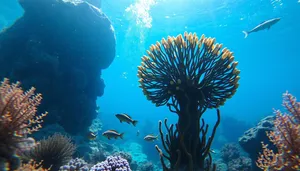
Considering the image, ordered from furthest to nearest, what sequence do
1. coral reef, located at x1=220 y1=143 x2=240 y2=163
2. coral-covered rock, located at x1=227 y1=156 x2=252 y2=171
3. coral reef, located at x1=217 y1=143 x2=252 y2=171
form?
coral reef, located at x1=220 y1=143 x2=240 y2=163 < coral reef, located at x1=217 y1=143 x2=252 y2=171 < coral-covered rock, located at x1=227 y1=156 x2=252 y2=171

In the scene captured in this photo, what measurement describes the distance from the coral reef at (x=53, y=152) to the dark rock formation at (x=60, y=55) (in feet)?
22.5

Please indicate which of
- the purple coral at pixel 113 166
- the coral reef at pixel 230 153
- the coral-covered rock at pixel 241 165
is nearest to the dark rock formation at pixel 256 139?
the coral-covered rock at pixel 241 165

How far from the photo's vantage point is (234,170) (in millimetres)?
10633

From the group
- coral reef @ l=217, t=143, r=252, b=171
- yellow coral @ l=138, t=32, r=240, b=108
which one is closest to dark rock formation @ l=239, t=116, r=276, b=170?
coral reef @ l=217, t=143, r=252, b=171

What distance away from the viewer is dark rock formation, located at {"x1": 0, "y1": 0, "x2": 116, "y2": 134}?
11.8 m

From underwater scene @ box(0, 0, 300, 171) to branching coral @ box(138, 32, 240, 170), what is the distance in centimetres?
2

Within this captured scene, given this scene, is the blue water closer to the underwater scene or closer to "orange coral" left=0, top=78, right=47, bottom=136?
the underwater scene

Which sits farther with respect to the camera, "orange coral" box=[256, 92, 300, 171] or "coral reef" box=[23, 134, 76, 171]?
"coral reef" box=[23, 134, 76, 171]

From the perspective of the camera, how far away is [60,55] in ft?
44.6

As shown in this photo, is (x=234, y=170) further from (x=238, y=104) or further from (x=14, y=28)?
(x=238, y=104)

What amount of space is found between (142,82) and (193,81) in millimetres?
1210

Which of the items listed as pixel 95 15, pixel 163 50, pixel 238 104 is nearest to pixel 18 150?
pixel 163 50

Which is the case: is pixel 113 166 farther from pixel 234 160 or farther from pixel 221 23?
pixel 221 23

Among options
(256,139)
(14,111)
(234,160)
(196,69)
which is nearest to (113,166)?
(14,111)
